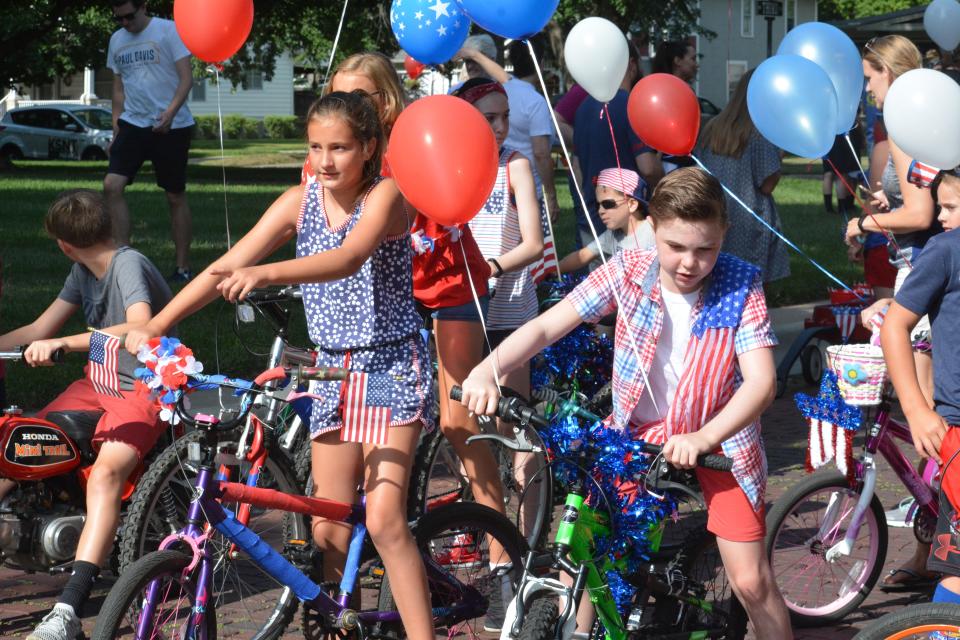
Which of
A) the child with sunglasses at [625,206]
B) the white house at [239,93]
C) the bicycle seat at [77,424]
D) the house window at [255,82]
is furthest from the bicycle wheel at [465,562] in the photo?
the house window at [255,82]

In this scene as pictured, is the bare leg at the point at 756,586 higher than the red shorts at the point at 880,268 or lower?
lower

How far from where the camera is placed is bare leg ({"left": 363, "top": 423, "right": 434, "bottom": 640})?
3994 mm

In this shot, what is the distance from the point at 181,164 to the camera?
1118cm

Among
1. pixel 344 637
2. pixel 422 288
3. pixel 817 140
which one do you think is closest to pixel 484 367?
pixel 344 637

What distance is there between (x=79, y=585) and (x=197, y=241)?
33.9ft

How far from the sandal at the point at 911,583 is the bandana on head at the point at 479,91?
8.40 feet

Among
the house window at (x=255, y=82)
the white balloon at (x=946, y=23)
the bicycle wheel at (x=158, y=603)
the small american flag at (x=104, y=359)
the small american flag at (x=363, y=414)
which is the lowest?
the bicycle wheel at (x=158, y=603)

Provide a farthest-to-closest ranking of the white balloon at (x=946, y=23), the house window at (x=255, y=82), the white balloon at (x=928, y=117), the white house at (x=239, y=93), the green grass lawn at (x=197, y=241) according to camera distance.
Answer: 1. the house window at (x=255, y=82)
2. the white house at (x=239, y=93)
3. the green grass lawn at (x=197, y=241)
4. the white balloon at (x=946, y=23)
5. the white balloon at (x=928, y=117)

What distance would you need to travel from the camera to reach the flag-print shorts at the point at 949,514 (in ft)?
12.5

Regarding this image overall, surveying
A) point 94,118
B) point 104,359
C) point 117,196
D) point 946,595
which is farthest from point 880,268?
point 94,118

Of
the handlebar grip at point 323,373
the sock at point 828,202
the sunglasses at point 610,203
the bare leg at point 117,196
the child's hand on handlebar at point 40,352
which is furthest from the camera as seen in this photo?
the sock at point 828,202

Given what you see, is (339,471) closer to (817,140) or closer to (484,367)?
(484,367)

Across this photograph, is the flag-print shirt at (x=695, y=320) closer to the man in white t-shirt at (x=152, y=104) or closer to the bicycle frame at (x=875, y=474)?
the bicycle frame at (x=875, y=474)

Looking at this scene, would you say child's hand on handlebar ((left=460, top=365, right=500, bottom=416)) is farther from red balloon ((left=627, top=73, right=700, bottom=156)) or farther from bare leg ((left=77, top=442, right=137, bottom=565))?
red balloon ((left=627, top=73, right=700, bottom=156))
